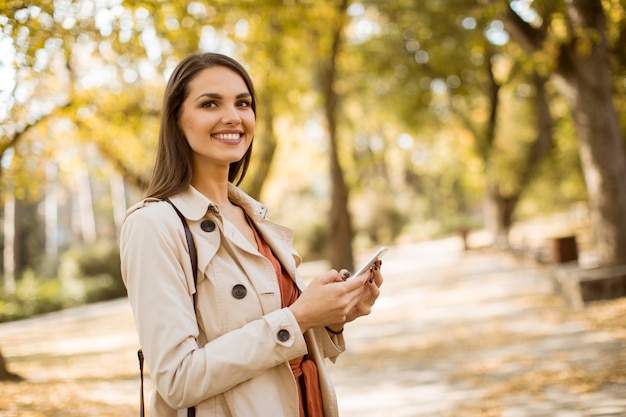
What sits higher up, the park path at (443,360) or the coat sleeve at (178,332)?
Result: the coat sleeve at (178,332)

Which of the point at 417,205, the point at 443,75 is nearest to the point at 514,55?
the point at 443,75

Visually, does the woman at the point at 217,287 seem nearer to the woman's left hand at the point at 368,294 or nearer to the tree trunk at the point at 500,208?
the woman's left hand at the point at 368,294

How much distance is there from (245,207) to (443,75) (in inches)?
813

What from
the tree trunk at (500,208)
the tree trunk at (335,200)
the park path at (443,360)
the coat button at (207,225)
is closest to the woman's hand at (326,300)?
the coat button at (207,225)

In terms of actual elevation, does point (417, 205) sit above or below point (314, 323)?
above

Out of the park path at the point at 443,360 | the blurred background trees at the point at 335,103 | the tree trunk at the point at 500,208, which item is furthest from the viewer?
the tree trunk at the point at 500,208

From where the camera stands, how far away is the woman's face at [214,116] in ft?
7.02

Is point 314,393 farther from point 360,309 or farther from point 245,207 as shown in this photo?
point 245,207

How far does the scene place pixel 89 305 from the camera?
78.0 feet

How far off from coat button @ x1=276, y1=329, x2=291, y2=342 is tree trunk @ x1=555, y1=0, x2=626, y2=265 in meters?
9.89

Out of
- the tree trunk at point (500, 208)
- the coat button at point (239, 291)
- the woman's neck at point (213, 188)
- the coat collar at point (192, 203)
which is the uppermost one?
the tree trunk at point (500, 208)

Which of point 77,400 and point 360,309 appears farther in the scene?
point 77,400

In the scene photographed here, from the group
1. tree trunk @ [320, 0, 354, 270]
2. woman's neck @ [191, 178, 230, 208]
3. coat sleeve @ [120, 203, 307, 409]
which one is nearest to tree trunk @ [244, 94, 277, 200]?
tree trunk @ [320, 0, 354, 270]

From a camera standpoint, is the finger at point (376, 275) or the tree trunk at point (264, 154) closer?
the finger at point (376, 275)
